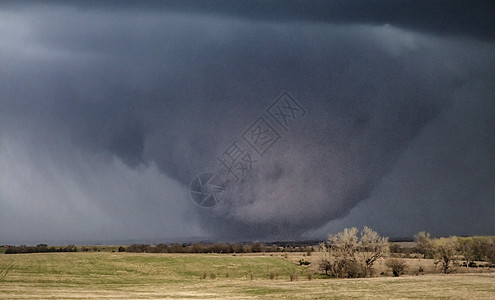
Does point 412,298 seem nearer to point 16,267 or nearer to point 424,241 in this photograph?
point 16,267

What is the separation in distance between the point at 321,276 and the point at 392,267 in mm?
13928

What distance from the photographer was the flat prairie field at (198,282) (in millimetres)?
43375

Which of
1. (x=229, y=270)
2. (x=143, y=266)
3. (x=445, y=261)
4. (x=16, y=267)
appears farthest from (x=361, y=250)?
(x=16, y=267)

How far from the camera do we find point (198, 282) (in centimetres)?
7012

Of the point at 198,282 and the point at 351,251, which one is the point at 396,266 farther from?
the point at 198,282

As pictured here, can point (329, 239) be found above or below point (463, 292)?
above

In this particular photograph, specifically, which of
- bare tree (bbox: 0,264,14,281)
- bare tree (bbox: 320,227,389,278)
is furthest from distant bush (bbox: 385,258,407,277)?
bare tree (bbox: 0,264,14,281)

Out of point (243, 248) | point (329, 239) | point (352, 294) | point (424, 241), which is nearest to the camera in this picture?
point (352, 294)

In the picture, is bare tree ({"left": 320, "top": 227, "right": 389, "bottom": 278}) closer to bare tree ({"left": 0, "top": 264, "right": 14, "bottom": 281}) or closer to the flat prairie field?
the flat prairie field

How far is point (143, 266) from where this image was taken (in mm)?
91312

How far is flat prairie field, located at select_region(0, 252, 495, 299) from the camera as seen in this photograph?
43.4m

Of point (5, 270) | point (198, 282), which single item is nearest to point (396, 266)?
A: point (198, 282)

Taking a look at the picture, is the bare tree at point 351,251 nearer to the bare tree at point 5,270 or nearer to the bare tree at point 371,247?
the bare tree at point 371,247

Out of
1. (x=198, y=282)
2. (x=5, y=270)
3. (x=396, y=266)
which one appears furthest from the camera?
(x=396, y=266)
